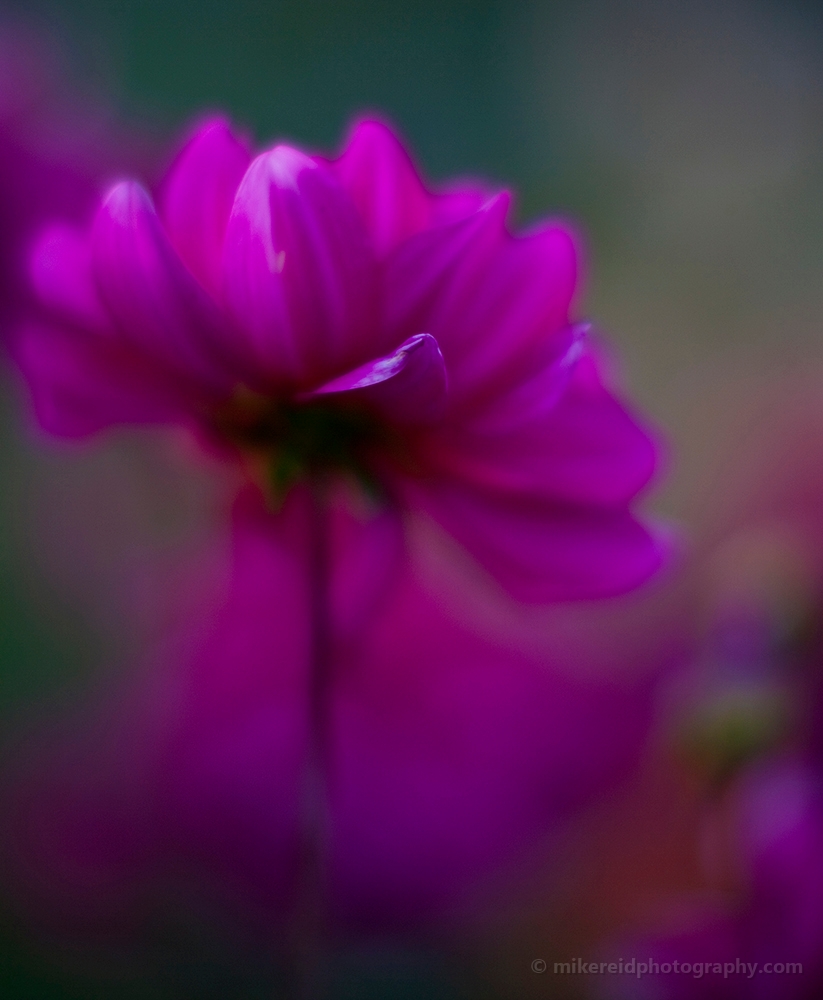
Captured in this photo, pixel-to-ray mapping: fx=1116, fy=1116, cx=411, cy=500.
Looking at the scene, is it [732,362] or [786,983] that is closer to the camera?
[786,983]

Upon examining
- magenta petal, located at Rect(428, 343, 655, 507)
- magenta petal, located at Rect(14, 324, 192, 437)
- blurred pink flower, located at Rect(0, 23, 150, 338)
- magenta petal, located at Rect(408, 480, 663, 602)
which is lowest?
magenta petal, located at Rect(408, 480, 663, 602)

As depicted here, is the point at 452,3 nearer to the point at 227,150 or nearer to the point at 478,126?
the point at 478,126

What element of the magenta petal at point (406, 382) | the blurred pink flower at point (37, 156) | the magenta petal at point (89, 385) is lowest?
the magenta petal at point (406, 382)

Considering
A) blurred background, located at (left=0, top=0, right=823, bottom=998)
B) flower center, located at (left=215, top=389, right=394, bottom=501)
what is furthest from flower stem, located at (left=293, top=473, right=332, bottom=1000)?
blurred background, located at (left=0, top=0, right=823, bottom=998)

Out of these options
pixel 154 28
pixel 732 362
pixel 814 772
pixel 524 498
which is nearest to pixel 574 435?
pixel 524 498

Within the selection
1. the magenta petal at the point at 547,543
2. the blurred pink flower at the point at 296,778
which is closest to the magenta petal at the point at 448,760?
the blurred pink flower at the point at 296,778

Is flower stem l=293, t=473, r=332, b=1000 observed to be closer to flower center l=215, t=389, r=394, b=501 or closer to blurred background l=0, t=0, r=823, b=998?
flower center l=215, t=389, r=394, b=501

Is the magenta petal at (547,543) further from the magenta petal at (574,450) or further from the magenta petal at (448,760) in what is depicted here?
the magenta petal at (448,760)
